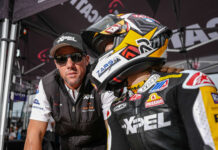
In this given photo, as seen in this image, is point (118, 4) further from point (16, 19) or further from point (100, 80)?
point (100, 80)

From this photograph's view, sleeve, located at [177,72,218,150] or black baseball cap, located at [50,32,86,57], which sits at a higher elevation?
black baseball cap, located at [50,32,86,57]

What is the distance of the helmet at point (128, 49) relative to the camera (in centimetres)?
94

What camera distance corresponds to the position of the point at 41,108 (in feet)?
5.13

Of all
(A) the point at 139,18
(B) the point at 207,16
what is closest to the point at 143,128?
(A) the point at 139,18

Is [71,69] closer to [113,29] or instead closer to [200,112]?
[113,29]

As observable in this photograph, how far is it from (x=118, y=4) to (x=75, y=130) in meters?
2.13

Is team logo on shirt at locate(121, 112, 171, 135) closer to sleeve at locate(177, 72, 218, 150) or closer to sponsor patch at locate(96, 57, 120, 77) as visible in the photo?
sleeve at locate(177, 72, 218, 150)

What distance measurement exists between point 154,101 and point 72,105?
0.90m

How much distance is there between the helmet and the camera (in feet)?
3.09

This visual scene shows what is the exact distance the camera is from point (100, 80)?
0.97 meters

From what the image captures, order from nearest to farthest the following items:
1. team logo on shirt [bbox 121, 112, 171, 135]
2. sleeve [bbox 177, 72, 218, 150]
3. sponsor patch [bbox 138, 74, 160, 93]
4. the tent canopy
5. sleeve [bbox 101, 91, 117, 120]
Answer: sleeve [bbox 177, 72, 218, 150], team logo on shirt [bbox 121, 112, 171, 135], sponsor patch [bbox 138, 74, 160, 93], sleeve [bbox 101, 91, 117, 120], the tent canopy

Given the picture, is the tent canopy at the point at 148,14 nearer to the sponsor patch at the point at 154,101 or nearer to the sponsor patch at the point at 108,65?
the sponsor patch at the point at 108,65

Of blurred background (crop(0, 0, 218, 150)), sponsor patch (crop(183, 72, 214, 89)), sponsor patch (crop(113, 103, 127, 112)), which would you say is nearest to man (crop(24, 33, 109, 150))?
blurred background (crop(0, 0, 218, 150))

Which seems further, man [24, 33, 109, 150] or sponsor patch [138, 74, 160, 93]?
man [24, 33, 109, 150]
